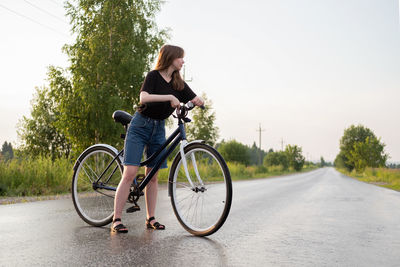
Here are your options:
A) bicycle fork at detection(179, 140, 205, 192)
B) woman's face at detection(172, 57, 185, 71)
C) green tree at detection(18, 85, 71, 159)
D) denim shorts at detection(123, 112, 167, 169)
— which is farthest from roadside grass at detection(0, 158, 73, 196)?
green tree at detection(18, 85, 71, 159)

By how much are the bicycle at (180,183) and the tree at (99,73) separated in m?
8.94

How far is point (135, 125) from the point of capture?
4.10 meters

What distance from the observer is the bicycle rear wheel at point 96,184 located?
453cm

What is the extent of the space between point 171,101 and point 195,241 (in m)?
1.49

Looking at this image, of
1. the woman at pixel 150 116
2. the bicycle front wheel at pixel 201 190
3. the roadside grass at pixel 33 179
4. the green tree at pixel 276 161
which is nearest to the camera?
the bicycle front wheel at pixel 201 190

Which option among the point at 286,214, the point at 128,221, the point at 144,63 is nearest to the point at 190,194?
the point at 128,221

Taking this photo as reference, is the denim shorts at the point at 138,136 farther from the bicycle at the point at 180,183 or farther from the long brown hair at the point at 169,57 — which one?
the long brown hair at the point at 169,57

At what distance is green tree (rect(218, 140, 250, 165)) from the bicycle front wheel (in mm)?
41429

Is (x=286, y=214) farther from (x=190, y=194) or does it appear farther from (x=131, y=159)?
(x=131, y=159)

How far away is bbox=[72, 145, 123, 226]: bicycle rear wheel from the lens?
4.53 m

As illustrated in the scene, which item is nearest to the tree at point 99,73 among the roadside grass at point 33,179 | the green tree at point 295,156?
the roadside grass at point 33,179

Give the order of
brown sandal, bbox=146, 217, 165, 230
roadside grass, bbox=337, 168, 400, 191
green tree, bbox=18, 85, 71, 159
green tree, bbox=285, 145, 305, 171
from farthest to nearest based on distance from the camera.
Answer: green tree, bbox=285, 145, 305, 171, green tree, bbox=18, 85, 71, 159, roadside grass, bbox=337, 168, 400, 191, brown sandal, bbox=146, 217, 165, 230

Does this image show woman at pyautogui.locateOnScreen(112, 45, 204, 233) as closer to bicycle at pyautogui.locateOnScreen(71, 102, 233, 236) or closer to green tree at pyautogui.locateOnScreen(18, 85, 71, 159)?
bicycle at pyautogui.locateOnScreen(71, 102, 233, 236)

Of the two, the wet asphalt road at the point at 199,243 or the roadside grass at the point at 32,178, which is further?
the roadside grass at the point at 32,178
